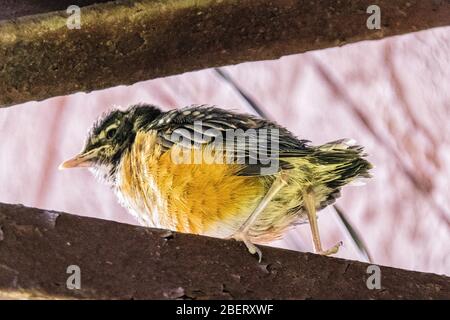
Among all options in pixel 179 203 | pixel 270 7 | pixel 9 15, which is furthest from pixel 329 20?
pixel 9 15

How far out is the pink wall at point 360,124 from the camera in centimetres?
188

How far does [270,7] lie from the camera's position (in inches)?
49.3

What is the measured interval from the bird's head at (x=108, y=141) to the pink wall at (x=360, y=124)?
459 mm

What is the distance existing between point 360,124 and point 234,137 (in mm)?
787

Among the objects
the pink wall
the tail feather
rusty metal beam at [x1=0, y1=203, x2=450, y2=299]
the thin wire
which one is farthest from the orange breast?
Answer: the pink wall

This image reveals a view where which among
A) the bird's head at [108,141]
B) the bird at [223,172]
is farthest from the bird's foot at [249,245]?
the bird's head at [108,141]

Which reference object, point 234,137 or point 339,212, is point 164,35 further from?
point 339,212

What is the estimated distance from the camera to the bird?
1.23m

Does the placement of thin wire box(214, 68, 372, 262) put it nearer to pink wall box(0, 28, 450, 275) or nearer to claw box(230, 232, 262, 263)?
pink wall box(0, 28, 450, 275)

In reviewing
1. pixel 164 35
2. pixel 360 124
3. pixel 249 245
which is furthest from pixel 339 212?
pixel 249 245

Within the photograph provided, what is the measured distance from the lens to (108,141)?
4.52 feet
